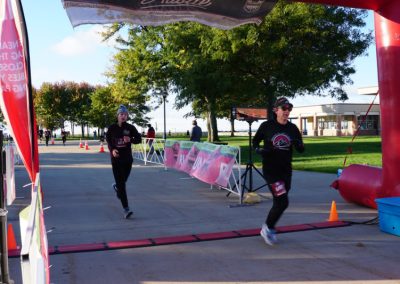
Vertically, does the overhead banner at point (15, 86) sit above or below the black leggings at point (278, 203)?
above

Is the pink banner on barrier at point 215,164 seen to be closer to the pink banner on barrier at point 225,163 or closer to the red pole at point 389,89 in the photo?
the pink banner on barrier at point 225,163

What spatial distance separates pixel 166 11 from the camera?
7.40 metres

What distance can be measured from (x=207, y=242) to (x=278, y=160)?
147 cm

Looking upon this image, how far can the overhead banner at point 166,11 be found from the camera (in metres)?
6.74

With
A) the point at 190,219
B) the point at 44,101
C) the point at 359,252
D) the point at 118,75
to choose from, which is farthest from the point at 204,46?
the point at 44,101

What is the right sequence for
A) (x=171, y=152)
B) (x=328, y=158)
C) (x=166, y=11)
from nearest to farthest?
(x=166, y=11) < (x=171, y=152) < (x=328, y=158)

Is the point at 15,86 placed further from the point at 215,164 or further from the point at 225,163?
the point at 215,164

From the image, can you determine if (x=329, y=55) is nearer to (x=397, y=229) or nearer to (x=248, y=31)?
(x=248, y=31)

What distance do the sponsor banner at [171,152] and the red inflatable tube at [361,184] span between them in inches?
293

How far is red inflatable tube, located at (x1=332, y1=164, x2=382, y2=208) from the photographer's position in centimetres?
806

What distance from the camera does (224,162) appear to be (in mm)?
10266

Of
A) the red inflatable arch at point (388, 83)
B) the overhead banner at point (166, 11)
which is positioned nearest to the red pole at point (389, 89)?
the red inflatable arch at point (388, 83)

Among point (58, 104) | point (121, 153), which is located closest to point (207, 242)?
point (121, 153)

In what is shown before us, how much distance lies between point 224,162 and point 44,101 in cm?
6851
